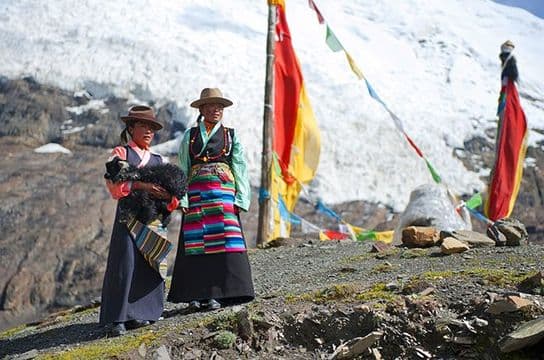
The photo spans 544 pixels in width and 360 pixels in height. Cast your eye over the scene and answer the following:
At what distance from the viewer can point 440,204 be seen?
11688 millimetres

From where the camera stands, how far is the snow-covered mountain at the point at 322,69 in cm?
3219

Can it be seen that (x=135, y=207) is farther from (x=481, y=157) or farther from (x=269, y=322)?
(x=481, y=157)

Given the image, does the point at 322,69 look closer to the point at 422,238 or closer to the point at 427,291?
the point at 422,238

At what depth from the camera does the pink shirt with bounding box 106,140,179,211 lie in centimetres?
634

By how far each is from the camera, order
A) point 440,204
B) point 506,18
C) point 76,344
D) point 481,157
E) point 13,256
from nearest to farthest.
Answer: point 76,344
point 440,204
point 13,256
point 481,157
point 506,18

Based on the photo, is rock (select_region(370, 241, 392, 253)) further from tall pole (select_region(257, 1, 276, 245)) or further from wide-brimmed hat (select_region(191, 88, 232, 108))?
tall pole (select_region(257, 1, 276, 245))

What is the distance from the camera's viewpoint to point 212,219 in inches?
264

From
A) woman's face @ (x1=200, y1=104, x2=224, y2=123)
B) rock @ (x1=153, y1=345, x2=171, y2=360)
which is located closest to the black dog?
woman's face @ (x1=200, y1=104, x2=224, y2=123)

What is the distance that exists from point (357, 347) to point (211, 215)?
1.94 m

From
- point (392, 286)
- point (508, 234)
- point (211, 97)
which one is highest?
point (211, 97)

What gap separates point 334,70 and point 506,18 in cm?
1752

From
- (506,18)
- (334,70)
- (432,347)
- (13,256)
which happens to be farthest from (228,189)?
(506,18)

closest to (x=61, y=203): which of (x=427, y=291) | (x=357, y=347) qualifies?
(x=427, y=291)

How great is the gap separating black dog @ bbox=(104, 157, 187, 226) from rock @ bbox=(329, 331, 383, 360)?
1910 mm
